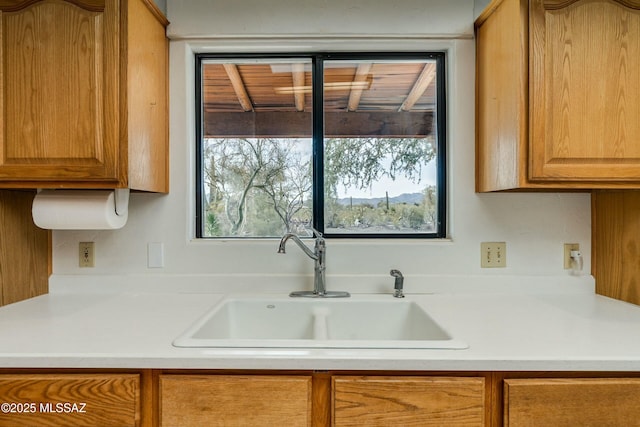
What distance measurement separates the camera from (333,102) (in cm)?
185

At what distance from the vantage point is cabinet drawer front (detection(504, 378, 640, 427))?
0.98 m

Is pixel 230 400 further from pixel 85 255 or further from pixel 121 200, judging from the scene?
pixel 85 255

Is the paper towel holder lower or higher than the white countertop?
higher

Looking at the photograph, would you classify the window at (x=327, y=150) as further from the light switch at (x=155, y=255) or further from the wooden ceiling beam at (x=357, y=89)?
the light switch at (x=155, y=255)

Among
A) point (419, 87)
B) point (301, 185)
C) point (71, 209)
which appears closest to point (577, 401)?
point (301, 185)

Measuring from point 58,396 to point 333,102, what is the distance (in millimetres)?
1512

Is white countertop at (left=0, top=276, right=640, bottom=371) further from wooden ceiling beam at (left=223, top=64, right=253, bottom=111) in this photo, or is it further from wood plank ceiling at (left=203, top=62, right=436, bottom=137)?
wooden ceiling beam at (left=223, top=64, right=253, bottom=111)

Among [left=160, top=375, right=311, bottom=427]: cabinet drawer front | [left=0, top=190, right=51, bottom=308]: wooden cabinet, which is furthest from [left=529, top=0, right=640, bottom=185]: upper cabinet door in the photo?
[left=0, top=190, right=51, bottom=308]: wooden cabinet

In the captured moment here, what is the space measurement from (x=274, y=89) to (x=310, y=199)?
1.85 ft

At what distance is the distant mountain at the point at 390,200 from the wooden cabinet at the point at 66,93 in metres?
0.94

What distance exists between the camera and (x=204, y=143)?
1863 mm

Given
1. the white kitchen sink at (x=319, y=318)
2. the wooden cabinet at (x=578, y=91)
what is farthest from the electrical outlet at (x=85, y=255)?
the wooden cabinet at (x=578, y=91)

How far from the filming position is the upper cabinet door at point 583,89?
1.34 meters

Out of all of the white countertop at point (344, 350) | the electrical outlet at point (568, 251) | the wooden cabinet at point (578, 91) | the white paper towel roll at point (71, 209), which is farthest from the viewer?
the electrical outlet at point (568, 251)
